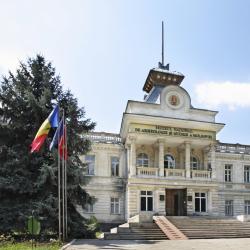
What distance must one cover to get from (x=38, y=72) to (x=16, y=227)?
8.56 meters

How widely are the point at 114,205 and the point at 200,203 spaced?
23.8ft

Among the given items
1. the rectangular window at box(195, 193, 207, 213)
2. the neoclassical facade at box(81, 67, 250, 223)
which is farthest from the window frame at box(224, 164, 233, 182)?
the rectangular window at box(195, 193, 207, 213)

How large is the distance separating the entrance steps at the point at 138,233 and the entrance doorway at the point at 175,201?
8.61m

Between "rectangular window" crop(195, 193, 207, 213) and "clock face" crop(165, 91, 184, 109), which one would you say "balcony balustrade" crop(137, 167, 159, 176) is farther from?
"clock face" crop(165, 91, 184, 109)

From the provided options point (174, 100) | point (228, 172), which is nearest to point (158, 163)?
point (174, 100)

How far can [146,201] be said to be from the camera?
98.2 feet

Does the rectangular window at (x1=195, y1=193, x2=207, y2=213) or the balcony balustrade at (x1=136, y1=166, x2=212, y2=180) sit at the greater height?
the balcony balustrade at (x1=136, y1=166, x2=212, y2=180)

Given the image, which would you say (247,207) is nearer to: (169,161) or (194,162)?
(194,162)

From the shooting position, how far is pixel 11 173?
19.2 metres

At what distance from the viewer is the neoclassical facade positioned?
3008 cm

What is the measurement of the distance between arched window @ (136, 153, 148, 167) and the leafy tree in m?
11.5

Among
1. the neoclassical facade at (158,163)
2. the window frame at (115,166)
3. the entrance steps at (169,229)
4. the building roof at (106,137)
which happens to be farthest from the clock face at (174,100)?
the entrance steps at (169,229)

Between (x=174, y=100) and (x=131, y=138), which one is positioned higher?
(x=174, y=100)

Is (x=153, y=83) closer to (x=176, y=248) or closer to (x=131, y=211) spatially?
(x=131, y=211)
